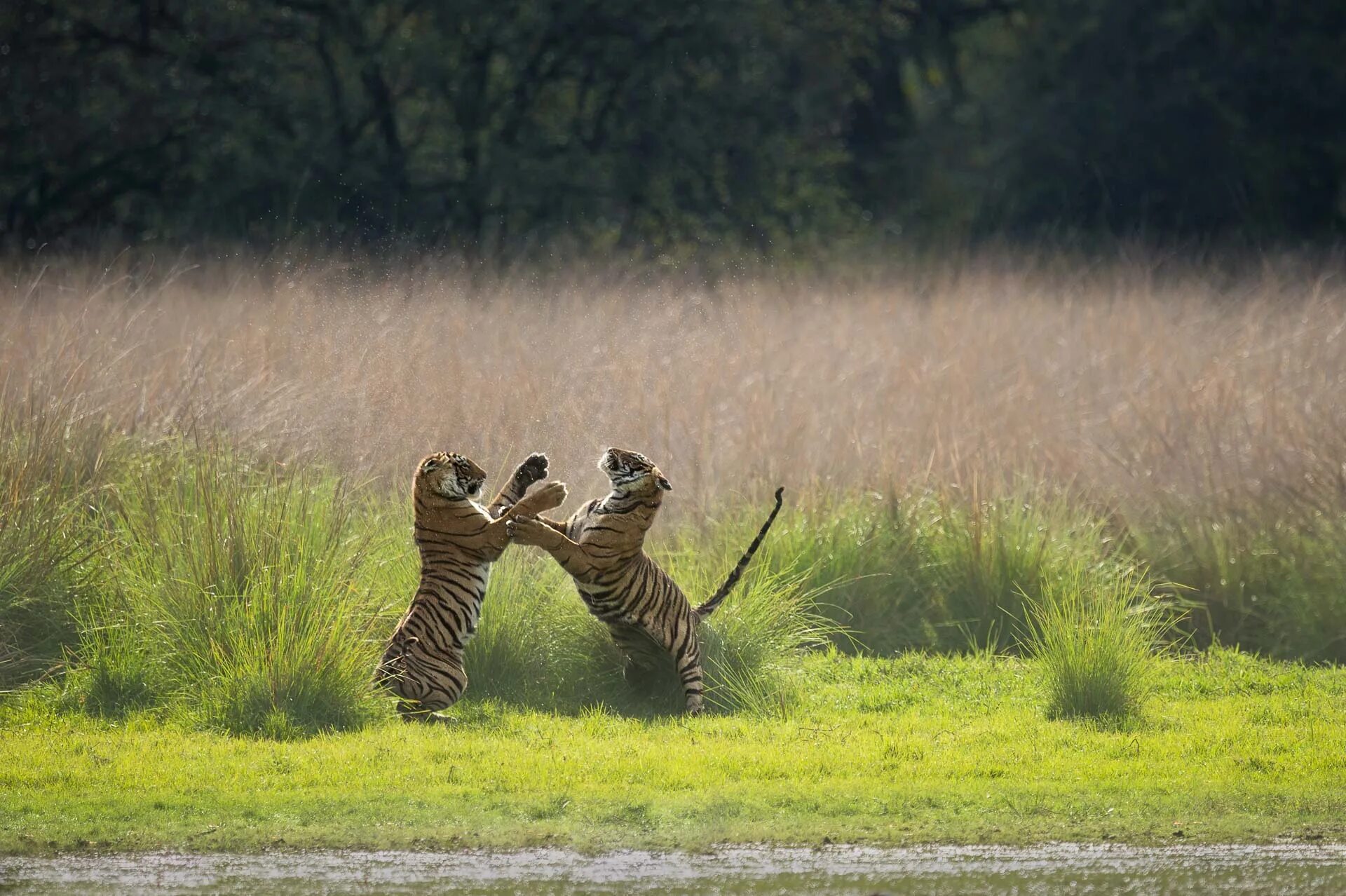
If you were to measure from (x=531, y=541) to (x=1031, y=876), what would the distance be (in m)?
2.46

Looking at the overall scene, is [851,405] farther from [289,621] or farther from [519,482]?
[289,621]

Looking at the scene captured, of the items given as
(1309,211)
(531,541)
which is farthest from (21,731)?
(1309,211)

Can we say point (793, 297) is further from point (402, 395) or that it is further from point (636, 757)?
point (636, 757)

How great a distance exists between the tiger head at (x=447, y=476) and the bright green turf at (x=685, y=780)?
3.00 ft

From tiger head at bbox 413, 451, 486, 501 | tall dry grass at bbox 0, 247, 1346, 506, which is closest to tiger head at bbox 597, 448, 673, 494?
tiger head at bbox 413, 451, 486, 501

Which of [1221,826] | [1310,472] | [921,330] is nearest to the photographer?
[1221,826]

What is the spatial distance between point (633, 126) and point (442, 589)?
19.3m

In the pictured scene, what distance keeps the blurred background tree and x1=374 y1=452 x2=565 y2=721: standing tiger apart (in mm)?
15183

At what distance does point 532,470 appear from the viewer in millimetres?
7039

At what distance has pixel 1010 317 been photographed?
15531 mm

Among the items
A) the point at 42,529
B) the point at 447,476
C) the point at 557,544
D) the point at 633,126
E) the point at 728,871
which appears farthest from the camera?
the point at 633,126

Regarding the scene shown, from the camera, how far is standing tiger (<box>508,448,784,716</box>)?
6.80 m

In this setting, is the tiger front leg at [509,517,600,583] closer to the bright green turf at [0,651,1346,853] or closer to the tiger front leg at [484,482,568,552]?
the tiger front leg at [484,482,568,552]

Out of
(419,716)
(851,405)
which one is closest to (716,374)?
(851,405)
